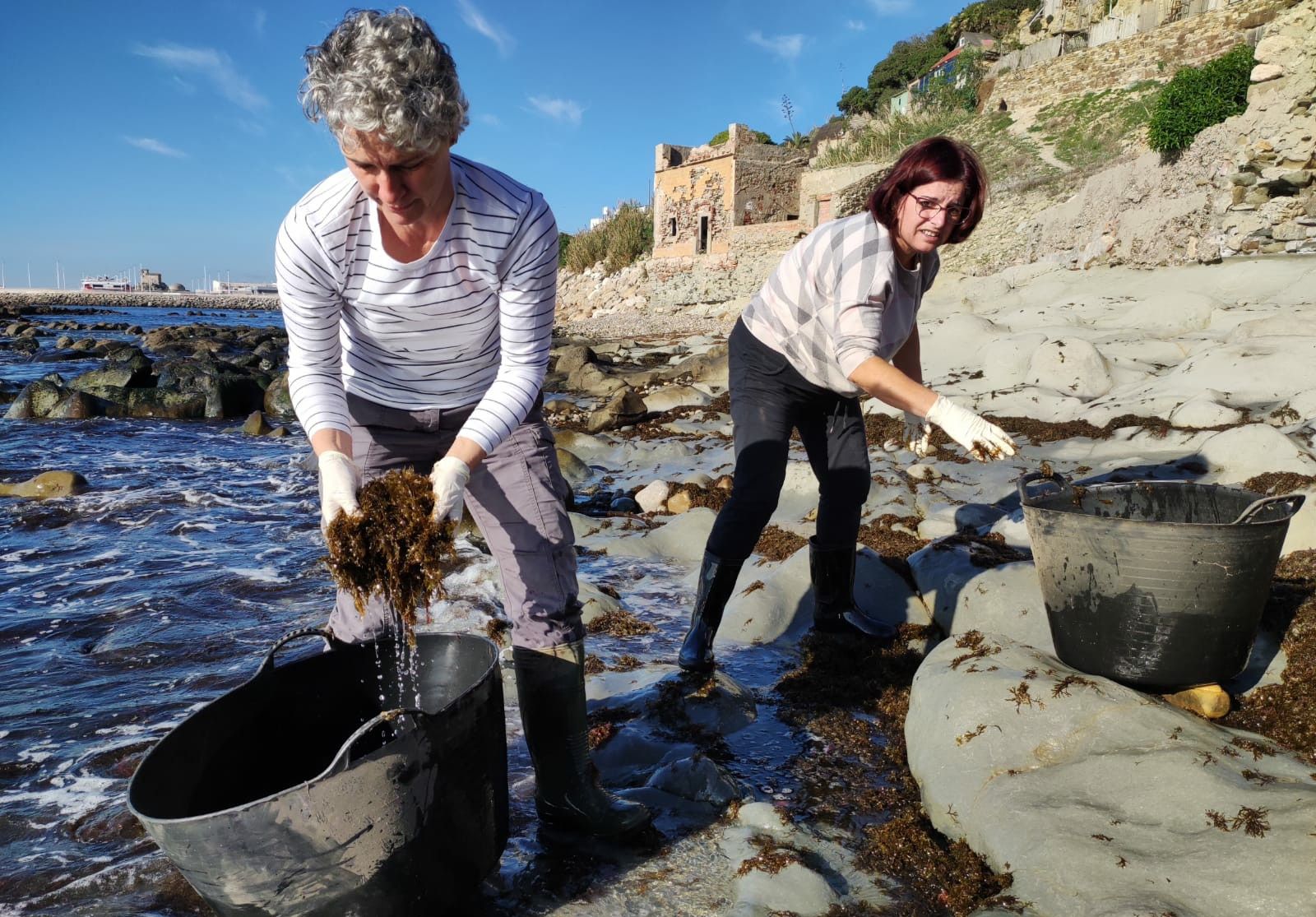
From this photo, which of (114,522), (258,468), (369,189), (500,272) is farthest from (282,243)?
(258,468)

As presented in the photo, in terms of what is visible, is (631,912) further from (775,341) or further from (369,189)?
(775,341)

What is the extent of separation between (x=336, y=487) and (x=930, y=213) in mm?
2187

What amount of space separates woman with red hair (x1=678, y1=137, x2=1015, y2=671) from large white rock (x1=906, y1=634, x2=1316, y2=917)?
0.79 metres

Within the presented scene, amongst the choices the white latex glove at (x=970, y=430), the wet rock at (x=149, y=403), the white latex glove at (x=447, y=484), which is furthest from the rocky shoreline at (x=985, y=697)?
the wet rock at (x=149, y=403)

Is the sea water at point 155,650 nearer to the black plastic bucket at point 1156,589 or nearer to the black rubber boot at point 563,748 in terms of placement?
the black rubber boot at point 563,748

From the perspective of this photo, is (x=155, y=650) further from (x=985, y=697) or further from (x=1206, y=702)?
(x=1206, y=702)

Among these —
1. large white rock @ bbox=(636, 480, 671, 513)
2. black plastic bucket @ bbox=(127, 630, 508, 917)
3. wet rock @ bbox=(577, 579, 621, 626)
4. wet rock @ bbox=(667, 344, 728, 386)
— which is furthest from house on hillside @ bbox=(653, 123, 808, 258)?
black plastic bucket @ bbox=(127, 630, 508, 917)

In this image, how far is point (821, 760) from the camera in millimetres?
3119

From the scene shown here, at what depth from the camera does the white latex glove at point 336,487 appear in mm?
2119

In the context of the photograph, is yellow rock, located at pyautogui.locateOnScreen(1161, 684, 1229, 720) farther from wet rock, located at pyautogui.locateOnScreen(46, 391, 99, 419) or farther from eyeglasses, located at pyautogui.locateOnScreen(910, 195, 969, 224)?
wet rock, located at pyautogui.locateOnScreen(46, 391, 99, 419)

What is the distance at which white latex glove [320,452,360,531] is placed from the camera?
212cm

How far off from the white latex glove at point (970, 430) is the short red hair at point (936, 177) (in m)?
0.65

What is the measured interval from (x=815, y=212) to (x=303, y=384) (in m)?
25.2

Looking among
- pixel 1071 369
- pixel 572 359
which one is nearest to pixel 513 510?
pixel 1071 369
